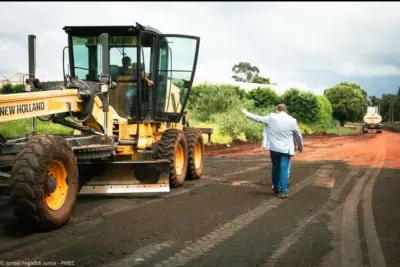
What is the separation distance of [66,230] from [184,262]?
1.98 meters

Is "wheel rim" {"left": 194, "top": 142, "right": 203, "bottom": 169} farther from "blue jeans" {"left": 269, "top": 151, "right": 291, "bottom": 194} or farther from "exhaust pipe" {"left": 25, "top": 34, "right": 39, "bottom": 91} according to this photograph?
"exhaust pipe" {"left": 25, "top": 34, "right": 39, "bottom": 91}

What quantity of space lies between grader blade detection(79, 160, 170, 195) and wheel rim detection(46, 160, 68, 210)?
75.3 inches

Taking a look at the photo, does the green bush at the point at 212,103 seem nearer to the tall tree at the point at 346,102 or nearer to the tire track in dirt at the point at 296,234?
the tire track in dirt at the point at 296,234

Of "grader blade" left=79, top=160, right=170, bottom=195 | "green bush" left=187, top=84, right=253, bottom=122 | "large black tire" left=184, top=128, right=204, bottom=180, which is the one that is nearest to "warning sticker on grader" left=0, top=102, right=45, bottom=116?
"grader blade" left=79, top=160, right=170, bottom=195

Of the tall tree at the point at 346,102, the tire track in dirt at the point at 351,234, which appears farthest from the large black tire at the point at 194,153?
the tall tree at the point at 346,102

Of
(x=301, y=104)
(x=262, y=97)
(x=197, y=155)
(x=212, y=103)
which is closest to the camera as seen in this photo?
(x=197, y=155)

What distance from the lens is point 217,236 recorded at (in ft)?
20.2

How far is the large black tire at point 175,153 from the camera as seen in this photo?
9906 millimetres

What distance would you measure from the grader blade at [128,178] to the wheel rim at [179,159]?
1.52 m

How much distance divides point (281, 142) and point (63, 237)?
493 cm

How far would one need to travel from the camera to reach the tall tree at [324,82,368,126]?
84062mm

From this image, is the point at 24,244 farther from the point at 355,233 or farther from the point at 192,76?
the point at 192,76

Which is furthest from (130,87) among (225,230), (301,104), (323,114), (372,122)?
(372,122)

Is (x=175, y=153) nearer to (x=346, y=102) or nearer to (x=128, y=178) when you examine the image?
(x=128, y=178)
